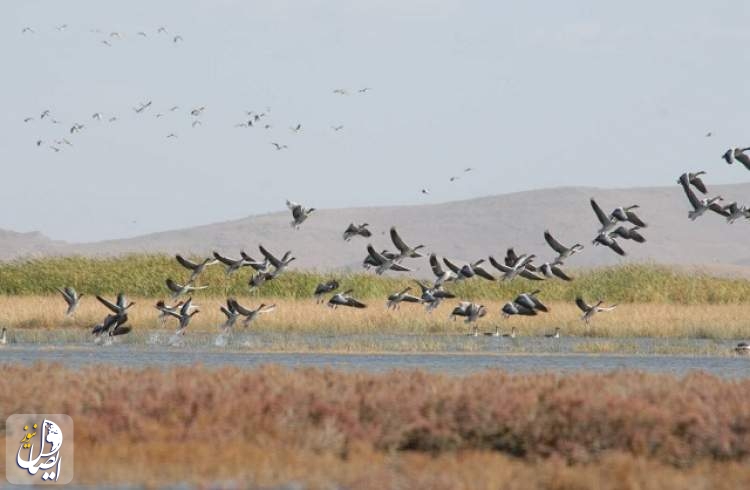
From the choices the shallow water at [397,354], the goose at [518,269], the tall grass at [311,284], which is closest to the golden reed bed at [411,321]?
the shallow water at [397,354]

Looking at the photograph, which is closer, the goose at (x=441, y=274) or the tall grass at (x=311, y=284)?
the goose at (x=441, y=274)

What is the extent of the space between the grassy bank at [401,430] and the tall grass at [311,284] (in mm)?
30019

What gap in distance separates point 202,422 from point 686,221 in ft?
499

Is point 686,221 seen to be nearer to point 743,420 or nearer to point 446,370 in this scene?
point 446,370

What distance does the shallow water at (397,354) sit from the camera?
31281mm

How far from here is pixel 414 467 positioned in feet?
53.4

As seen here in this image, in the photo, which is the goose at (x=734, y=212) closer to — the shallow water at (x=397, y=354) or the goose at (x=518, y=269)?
the shallow water at (x=397, y=354)

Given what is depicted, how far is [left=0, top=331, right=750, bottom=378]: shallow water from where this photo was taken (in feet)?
103

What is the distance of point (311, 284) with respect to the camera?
50.6m

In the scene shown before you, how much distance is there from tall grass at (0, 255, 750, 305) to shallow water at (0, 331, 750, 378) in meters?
9.50

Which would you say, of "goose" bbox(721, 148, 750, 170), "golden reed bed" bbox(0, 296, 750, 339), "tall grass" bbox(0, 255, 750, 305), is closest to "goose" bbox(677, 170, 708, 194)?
"goose" bbox(721, 148, 750, 170)

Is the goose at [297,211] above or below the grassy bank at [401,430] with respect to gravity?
above

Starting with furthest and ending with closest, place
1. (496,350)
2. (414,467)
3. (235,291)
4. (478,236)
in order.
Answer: (478,236) → (235,291) → (496,350) → (414,467)

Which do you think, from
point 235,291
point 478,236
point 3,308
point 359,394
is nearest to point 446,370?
point 359,394
